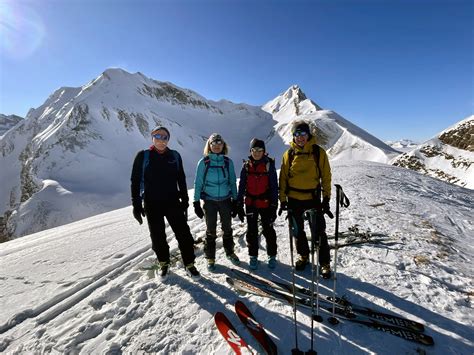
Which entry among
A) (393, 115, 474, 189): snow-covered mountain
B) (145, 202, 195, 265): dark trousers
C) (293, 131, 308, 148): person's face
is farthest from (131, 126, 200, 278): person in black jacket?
(393, 115, 474, 189): snow-covered mountain

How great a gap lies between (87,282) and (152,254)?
5.28 ft

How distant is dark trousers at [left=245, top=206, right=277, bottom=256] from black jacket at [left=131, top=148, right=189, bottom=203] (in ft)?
5.01

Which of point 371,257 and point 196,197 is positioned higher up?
point 196,197

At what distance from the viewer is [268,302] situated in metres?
4.26

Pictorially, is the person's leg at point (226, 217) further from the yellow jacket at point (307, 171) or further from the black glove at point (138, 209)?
the black glove at point (138, 209)

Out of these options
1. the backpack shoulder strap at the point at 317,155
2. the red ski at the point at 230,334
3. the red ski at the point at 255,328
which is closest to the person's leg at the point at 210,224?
the red ski at the point at 255,328

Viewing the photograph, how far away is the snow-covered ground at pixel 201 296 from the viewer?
3.55 meters

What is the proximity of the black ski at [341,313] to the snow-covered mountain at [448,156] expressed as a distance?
48242 millimetres

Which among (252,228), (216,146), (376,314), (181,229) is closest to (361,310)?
(376,314)

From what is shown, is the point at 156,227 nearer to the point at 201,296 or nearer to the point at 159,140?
the point at 201,296

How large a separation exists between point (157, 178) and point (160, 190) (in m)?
0.23

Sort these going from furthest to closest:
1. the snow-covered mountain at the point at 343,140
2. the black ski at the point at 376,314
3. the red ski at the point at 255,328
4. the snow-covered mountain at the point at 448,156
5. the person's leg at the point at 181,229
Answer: the snow-covered mountain at the point at 343,140 < the snow-covered mountain at the point at 448,156 < the person's leg at the point at 181,229 < the black ski at the point at 376,314 < the red ski at the point at 255,328

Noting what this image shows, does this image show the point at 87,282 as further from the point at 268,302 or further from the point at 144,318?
the point at 268,302

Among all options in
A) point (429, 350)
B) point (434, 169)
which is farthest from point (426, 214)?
point (434, 169)
